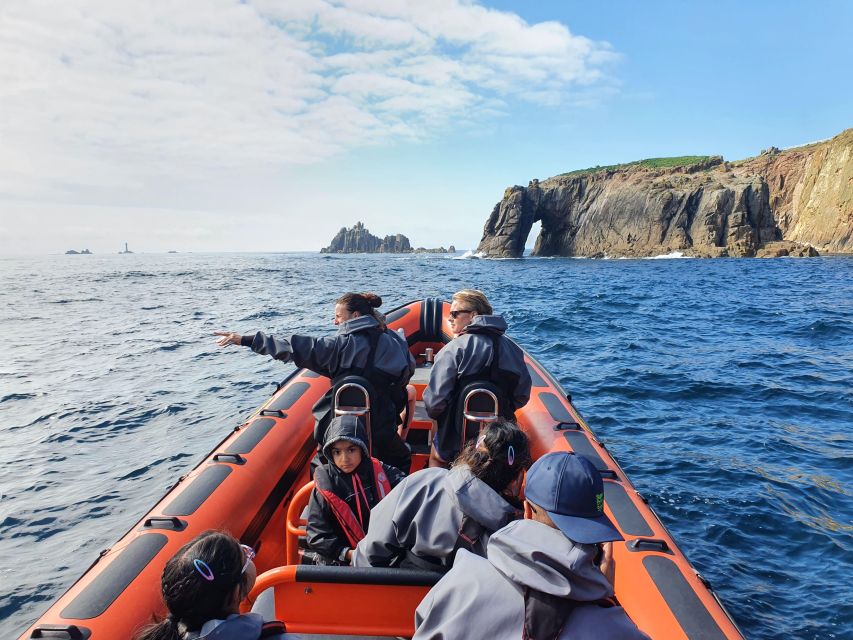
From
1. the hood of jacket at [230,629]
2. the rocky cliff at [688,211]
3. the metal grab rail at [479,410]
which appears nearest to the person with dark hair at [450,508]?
the hood of jacket at [230,629]

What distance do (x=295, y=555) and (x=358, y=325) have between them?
1465 mm

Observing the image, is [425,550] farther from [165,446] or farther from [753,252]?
[753,252]

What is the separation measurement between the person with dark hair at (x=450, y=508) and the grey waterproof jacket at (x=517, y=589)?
38 cm

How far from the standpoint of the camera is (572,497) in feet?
5.14

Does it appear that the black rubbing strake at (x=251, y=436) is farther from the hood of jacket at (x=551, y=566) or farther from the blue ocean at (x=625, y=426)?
the hood of jacket at (x=551, y=566)

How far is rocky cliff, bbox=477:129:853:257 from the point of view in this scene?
58.7m

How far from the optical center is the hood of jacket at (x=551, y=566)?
1333mm

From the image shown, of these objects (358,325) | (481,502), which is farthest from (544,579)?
(358,325)

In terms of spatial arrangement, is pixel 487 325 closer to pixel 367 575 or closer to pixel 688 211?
pixel 367 575

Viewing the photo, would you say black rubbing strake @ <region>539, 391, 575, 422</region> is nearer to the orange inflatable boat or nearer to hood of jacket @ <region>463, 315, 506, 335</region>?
the orange inflatable boat

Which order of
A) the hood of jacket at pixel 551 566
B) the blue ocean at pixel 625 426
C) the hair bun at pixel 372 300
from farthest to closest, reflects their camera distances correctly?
the blue ocean at pixel 625 426 → the hair bun at pixel 372 300 → the hood of jacket at pixel 551 566

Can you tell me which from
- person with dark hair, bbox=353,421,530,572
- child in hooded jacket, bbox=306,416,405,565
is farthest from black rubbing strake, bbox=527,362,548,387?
person with dark hair, bbox=353,421,530,572

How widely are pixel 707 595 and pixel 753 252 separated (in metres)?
66.0

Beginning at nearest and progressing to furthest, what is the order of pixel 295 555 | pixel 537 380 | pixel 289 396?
pixel 295 555
pixel 289 396
pixel 537 380
